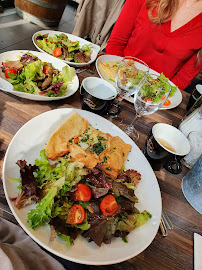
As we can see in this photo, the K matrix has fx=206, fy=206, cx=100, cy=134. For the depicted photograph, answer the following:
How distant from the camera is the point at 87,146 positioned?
3.08 feet

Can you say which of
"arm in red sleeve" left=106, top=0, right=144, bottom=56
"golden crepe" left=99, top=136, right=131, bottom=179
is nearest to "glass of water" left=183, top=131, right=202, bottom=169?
"golden crepe" left=99, top=136, right=131, bottom=179

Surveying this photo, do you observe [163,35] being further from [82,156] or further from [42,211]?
[42,211]

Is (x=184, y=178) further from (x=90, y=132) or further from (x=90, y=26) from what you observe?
(x=90, y=26)

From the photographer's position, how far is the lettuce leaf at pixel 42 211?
2.01 feet

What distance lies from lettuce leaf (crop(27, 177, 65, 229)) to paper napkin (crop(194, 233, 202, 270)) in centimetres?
55

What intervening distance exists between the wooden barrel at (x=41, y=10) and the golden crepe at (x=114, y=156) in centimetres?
367

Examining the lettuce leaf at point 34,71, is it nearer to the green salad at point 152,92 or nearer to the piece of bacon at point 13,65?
the piece of bacon at point 13,65

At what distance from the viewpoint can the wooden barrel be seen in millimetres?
3652

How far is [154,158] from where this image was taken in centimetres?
97

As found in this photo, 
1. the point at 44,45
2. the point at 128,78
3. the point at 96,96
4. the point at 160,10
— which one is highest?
the point at 160,10

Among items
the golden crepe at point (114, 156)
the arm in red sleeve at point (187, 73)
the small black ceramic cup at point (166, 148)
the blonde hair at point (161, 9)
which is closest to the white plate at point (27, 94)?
the golden crepe at point (114, 156)

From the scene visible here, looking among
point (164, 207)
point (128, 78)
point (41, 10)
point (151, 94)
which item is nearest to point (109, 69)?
point (128, 78)

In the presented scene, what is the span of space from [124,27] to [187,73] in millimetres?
821

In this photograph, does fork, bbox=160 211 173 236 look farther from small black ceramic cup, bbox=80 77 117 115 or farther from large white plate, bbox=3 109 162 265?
small black ceramic cup, bbox=80 77 117 115
